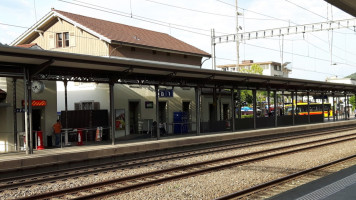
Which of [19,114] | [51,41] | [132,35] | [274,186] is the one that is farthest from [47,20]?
[274,186]

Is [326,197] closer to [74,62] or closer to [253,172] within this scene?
[253,172]

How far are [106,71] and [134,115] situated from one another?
8.97 metres

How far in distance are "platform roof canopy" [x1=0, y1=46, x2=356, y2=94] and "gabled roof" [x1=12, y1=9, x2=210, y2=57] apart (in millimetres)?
8846

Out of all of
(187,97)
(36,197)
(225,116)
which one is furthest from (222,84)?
(36,197)

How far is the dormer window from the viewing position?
104 ft

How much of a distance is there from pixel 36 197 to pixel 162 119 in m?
19.6

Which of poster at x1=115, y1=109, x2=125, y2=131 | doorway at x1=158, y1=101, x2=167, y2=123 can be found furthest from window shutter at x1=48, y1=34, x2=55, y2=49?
poster at x1=115, y1=109, x2=125, y2=131

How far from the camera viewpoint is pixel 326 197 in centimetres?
721

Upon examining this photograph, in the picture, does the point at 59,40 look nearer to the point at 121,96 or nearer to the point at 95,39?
the point at 95,39

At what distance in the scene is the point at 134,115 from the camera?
87.2ft

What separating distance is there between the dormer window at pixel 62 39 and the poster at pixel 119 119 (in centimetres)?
1084

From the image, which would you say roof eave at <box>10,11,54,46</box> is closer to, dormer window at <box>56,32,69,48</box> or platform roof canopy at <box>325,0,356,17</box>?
dormer window at <box>56,32,69,48</box>

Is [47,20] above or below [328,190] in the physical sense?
above

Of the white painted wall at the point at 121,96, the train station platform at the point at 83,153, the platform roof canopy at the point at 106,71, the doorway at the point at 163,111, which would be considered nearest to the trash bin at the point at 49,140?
the train station platform at the point at 83,153
